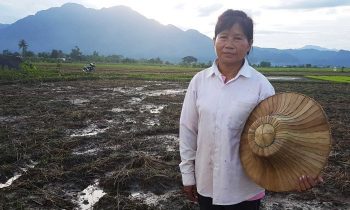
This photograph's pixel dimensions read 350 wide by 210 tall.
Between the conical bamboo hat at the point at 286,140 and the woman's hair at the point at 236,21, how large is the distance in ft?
1.29

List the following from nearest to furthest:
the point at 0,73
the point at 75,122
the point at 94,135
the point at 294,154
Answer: the point at 294,154 < the point at 94,135 < the point at 75,122 < the point at 0,73

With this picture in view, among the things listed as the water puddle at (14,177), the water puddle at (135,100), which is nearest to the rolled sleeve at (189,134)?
the water puddle at (14,177)

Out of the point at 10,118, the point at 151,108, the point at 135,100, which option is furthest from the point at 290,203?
the point at 135,100

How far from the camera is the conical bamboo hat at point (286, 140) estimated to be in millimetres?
1749

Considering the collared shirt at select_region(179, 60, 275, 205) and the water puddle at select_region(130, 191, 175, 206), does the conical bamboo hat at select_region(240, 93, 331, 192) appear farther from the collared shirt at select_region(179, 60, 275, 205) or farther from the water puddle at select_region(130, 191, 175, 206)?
the water puddle at select_region(130, 191, 175, 206)

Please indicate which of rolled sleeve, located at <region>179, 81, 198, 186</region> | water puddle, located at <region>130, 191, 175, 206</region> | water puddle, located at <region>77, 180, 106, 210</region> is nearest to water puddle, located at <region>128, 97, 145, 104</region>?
water puddle, located at <region>77, 180, 106, 210</region>

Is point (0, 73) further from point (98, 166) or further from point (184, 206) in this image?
point (184, 206)

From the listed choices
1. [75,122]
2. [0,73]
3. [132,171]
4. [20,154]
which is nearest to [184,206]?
[132,171]

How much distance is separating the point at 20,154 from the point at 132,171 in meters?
1.92

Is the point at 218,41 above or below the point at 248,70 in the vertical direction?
above

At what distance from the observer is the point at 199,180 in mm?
2131

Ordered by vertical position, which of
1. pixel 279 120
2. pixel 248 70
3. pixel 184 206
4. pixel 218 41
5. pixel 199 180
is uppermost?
pixel 218 41

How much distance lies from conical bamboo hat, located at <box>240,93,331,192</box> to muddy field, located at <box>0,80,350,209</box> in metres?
2.27

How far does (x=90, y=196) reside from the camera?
4293 mm
